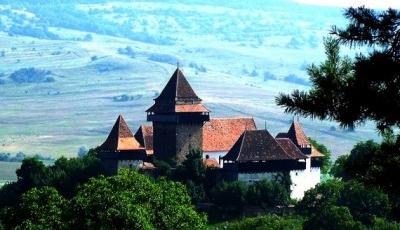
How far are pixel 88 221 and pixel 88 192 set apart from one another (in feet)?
11.5

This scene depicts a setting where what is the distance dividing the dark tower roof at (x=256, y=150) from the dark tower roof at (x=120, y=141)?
618cm

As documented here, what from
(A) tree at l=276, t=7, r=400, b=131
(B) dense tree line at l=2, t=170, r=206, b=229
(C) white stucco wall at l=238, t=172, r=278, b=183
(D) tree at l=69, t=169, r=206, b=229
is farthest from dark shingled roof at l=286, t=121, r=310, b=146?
(A) tree at l=276, t=7, r=400, b=131

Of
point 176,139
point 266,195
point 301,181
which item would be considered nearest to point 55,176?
point 176,139

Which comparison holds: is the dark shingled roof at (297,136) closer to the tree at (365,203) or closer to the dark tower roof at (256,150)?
the dark tower roof at (256,150)

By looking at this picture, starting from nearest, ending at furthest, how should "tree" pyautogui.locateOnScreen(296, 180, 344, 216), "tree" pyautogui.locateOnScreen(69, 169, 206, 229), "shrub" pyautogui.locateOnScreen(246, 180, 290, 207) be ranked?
1. "tree" pyautogui.locateOnScreen(69, 169, 206, 229)
2. "tree" pyautogui.locateOnScreen(296, 180, 344, 216)
3. "shrub" pyautogui.locateOnScreen(246, 180, 290, 207)

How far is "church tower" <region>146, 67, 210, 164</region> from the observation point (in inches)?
4075

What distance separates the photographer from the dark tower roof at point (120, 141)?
335 feet

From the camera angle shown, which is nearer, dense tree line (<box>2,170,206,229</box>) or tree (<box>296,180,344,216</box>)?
dense tree line (<box>2,170,206,229</box>)

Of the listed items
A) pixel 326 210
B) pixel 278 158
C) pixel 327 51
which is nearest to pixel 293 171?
pixel 278 158

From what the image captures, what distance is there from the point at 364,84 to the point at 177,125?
78721 millimetres

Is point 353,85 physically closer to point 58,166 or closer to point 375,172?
point 375,172

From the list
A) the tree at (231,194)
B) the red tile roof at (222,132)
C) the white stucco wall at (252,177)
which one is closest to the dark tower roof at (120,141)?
the red tile roof at (222,132)

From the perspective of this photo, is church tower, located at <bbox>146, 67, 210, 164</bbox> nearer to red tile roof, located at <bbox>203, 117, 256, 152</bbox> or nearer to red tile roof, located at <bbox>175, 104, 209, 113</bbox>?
red tile roof, located at <bbox>175, 104, 209, 113</bbox>

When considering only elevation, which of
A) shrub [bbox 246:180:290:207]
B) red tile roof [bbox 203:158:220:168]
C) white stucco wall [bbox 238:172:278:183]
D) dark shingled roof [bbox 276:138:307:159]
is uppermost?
dark shingled roof [bbox 276:138:307:159]
